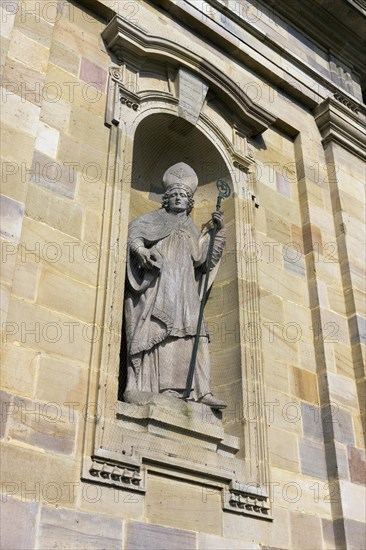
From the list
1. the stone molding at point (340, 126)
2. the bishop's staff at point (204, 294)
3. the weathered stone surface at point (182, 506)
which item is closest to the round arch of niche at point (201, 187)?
the bishop's staff at point (204, 294)

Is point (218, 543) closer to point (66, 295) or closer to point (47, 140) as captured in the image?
point (66, 295)

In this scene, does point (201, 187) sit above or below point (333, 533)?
above

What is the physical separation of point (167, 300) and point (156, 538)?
86.3 inches

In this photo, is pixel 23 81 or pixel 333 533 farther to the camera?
pixel 333 533

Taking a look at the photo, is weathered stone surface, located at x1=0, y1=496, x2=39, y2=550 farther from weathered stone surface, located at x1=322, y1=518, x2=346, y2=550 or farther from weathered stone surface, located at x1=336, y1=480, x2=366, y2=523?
weathered stone surface, located at x1=336, y1=480, x2=366, y2=523

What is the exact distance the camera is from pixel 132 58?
8.01 metres

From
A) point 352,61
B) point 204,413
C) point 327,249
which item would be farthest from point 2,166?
point 352,61

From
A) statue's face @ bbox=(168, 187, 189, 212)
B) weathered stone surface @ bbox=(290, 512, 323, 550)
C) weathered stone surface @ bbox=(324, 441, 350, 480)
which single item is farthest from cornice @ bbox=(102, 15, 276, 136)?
weathered stone surface @ bbox=(290, 512, 323, 550)

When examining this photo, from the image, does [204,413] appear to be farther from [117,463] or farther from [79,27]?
[79,27]

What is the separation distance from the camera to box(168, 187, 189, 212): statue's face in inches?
303

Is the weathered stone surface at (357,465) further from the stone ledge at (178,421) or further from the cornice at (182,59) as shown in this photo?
the cornice at (182,59)

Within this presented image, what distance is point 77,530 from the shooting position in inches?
206

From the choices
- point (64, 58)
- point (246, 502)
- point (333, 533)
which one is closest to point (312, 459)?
point (333, 533)

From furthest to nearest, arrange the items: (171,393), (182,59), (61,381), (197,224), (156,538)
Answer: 1. (197,224)
2. (182,59)
3. (171,393)
4. (61,381)
5. (156,538)
